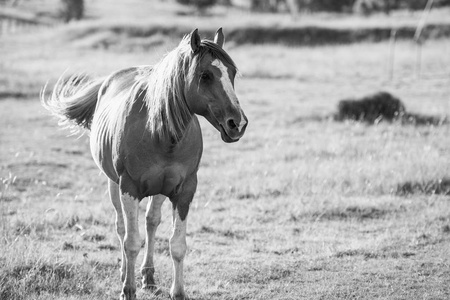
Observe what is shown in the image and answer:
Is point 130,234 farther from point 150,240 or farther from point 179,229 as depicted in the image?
point 150,240

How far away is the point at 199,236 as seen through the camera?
749 cm

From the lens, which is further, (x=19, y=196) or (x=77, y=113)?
(x=19, y=196)

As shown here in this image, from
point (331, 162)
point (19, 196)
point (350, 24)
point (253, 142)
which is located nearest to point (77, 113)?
point (19, 196)

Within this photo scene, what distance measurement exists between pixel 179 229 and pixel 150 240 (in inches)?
32.1

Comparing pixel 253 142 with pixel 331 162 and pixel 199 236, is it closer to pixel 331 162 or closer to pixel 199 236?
pixel 331 162

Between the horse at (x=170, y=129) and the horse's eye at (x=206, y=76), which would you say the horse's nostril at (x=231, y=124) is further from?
the horse's eye at (x=206, y=76)

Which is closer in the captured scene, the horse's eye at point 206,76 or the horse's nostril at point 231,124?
the horse's nostril at point 231,124

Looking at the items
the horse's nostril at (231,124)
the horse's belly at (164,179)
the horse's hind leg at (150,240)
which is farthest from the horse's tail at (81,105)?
the horse's nostril at (231,124)

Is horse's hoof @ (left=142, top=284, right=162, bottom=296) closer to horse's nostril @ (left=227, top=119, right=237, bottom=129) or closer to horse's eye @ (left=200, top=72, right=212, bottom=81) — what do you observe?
horse's nostril @ (left=227, top=119, right=237, bottom=129)

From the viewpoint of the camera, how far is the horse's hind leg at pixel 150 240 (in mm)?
5672

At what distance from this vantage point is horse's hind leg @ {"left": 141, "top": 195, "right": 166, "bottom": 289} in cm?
567

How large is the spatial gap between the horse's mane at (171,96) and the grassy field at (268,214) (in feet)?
3.68

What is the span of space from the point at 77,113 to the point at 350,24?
36351 millimetres

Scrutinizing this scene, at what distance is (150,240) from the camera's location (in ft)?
19.0
